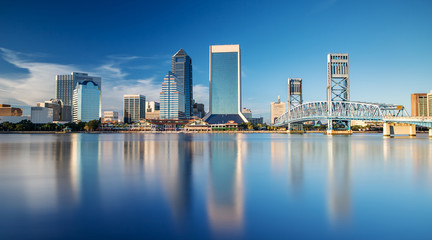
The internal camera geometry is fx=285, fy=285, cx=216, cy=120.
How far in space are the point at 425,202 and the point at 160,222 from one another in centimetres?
904

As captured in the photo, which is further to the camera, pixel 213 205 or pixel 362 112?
pixel 362 112

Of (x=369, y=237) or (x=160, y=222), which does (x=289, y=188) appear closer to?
(x=369, y=237)

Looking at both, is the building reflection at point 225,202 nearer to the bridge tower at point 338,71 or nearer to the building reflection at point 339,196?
the building reflection at point 339,196

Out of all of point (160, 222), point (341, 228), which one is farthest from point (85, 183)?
point (341, 228)

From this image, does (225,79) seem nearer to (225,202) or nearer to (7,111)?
(7,111)

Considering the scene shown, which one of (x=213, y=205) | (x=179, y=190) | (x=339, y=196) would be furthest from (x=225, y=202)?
(x=339, y=196)

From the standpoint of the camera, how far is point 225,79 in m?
197

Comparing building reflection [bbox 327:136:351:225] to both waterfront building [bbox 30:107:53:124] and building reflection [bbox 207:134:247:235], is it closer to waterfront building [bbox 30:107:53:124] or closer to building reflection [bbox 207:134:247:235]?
building reflection [bbox 207:134:247:235]

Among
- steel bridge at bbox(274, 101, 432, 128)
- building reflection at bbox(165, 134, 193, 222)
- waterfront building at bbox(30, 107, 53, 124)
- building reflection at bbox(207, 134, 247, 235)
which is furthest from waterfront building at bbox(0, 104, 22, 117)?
building reflection at bbox(207, 134, 247, 235)

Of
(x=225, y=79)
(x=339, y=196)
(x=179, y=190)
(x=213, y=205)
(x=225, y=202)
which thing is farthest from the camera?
(x=225, y=79)

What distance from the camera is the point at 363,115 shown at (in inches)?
3162

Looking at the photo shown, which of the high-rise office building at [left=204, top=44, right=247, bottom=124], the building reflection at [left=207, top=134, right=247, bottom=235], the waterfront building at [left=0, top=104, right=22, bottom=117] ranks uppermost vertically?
the high-rise office building at [left=204, top=44, right=247, bottom=124]

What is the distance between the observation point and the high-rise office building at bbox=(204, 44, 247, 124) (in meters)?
196

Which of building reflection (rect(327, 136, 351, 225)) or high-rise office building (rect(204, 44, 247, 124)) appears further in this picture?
high-rise office building (rect(204, 44, 247, 124))
